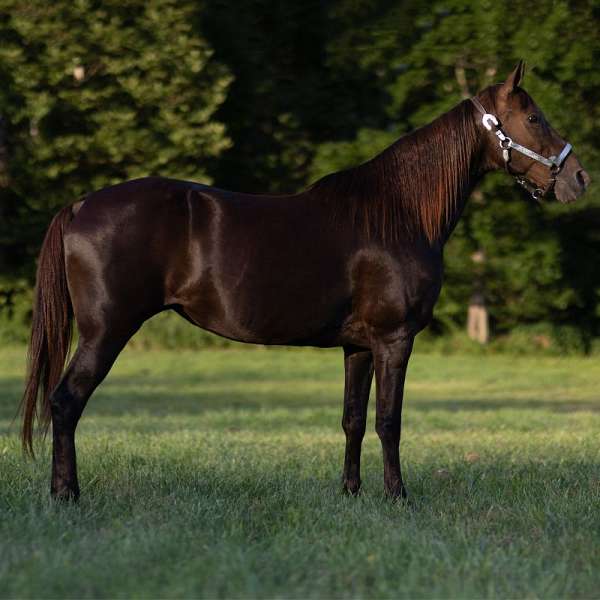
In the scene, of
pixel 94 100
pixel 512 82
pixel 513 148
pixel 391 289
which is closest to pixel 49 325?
pixel 391 289

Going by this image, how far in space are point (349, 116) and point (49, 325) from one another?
21.9m

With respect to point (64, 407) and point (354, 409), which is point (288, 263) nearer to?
point (354, 409)

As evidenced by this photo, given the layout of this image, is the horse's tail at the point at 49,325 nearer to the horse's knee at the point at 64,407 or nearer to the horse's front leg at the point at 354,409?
the horse's knee at the point at 64,407

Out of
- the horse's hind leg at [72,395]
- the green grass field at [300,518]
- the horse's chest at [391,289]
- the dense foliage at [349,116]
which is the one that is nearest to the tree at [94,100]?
the dense foliage at [349,116]

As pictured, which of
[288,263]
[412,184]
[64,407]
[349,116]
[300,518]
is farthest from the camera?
[349,116]

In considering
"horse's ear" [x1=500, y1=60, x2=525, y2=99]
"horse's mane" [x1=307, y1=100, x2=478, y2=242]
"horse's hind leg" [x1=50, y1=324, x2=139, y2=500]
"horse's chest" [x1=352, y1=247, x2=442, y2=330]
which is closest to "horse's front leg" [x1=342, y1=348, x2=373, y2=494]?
"horse's chest" [x1=352, y1=247, x2=442, y2=330]

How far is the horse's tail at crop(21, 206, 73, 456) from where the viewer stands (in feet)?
20.8

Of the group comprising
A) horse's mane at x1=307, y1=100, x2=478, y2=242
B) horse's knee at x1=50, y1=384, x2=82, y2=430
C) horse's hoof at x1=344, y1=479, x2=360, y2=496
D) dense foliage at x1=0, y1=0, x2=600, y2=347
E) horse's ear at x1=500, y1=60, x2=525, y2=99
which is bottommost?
horse's hoof at x1=344, y1=479, x2=360, y2=496

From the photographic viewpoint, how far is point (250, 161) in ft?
91.3

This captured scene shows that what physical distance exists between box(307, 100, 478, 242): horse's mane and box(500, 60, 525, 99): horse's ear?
9.3 inches

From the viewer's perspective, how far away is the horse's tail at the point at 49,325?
6.34 m

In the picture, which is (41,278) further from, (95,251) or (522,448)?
(522,448)

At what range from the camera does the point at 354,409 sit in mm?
6828

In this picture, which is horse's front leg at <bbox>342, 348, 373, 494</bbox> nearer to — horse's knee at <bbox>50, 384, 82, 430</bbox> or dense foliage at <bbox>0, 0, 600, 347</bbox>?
horse's knee at <bbox>50, 384, 82, 430</bbox>
